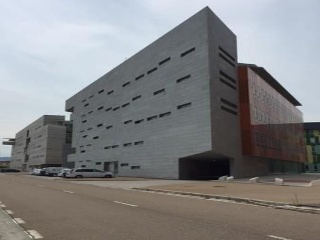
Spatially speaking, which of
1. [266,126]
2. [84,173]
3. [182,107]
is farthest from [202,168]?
[84,173]

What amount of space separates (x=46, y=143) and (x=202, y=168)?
273ft

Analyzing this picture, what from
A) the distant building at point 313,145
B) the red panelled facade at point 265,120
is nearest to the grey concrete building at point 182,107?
the red panelled facade at point 265,120

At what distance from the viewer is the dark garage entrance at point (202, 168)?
49.2 m

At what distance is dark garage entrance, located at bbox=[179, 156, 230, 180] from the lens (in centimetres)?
4922

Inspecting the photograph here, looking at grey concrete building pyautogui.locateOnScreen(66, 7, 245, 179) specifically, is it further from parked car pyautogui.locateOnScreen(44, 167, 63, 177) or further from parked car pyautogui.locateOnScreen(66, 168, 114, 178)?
parked car pyautogui.locateOnScreen(44, 167, 63, 177)

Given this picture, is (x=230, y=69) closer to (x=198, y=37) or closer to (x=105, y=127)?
(x=198, y=37)

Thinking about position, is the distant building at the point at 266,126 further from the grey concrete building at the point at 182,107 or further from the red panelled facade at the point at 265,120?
the grey concrete building at the point at 182,107

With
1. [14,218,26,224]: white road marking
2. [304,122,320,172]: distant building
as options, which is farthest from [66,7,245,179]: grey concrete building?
[304,122,320,172]: distant building

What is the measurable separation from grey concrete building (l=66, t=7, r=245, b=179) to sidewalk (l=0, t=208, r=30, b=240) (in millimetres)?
35513

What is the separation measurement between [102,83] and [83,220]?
6935 centimetres

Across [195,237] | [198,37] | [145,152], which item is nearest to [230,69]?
[198,37]

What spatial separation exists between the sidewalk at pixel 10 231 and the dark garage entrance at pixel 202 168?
39250 millimetres

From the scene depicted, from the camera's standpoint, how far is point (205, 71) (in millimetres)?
45969

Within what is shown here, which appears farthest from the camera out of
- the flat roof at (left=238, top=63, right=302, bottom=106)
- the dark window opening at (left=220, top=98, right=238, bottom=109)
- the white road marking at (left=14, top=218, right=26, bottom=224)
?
the flat roof at (left=238, top=63, right=302, bottom=106)
